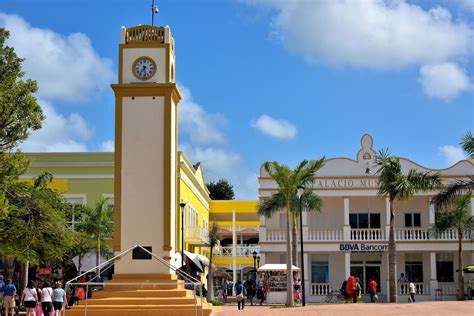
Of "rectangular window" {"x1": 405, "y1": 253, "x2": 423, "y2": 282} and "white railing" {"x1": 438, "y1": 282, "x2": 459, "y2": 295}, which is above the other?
"rectangular window" {"x1": 405, "y1": 253, "x2": 423, "y2": 282}

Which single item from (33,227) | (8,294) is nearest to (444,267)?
(33,227)

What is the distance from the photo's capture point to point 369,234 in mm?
44844

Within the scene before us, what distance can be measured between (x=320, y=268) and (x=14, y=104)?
25586 mm

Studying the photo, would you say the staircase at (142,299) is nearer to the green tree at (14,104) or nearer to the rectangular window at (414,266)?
the green tree at (14,104)

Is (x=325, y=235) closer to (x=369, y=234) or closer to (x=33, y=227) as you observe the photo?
(x=369, y=234)

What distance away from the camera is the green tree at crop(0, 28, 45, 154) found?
25703mm

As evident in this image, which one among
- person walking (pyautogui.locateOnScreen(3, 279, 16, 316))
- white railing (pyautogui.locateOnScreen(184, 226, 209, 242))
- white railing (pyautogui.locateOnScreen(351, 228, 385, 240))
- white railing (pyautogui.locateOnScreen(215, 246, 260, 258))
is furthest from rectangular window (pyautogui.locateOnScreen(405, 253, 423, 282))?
person walking (pyautogui.locateOnScreen(3, 279, 16, 316))

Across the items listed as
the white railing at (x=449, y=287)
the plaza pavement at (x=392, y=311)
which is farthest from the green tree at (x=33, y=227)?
the white railing at (x=449, y=287)

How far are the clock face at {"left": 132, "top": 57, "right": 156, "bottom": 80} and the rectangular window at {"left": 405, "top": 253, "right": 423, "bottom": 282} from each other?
25.9 meters

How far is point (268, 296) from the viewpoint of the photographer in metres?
41.4

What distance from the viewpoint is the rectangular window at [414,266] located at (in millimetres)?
46469

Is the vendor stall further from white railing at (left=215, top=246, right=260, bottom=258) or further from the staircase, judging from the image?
the staircase

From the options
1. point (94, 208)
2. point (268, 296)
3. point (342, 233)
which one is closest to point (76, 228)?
point (94, 208)

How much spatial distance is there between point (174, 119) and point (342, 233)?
2096cm
